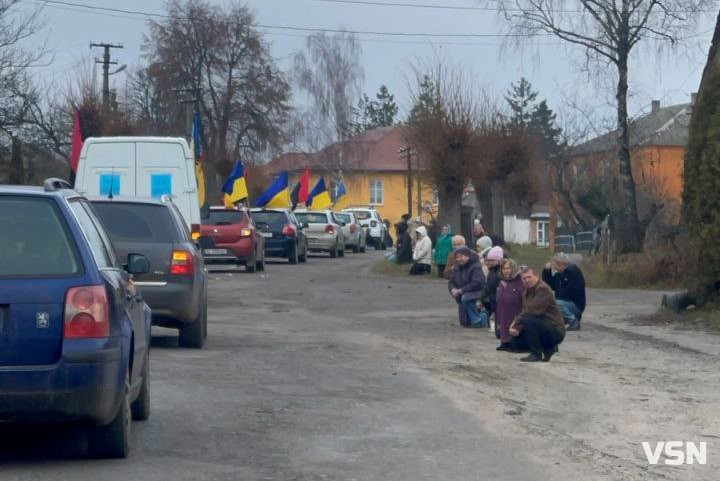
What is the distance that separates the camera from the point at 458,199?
3628cm

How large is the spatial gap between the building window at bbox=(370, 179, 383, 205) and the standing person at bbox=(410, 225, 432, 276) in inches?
2552

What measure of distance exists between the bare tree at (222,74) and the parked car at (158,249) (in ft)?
147

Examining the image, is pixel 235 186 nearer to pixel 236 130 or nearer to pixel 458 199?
pixel 458 199

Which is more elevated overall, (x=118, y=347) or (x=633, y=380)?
(x=118, y=347)

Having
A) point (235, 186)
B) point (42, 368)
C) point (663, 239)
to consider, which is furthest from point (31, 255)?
point (235, 186)

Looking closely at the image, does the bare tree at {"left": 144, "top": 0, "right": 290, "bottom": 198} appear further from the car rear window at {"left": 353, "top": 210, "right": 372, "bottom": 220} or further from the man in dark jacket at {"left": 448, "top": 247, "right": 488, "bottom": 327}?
Result: the man in dark jacket at {"left": 448, "top": 247, "right": 488, "bottom": 327}

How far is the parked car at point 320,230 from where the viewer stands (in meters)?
44.4

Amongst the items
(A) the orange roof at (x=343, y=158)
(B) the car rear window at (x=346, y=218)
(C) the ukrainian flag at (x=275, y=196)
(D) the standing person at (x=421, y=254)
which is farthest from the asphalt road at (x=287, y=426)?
(A) the orange roof at (x=343, y=158)

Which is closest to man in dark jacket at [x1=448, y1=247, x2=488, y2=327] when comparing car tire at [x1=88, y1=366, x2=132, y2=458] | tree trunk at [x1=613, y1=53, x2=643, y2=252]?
car tire at [x1=88, y1=366, x2=132, y2=458]

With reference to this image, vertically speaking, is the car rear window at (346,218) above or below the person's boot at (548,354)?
above

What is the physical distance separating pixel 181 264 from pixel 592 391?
4499 mm

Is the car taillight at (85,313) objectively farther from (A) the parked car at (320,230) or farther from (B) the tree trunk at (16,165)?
(A) the parked car at (320,230)

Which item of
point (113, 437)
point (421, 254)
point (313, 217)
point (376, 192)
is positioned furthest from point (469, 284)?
point (376, 192)

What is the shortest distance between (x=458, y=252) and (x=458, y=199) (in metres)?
17.4
